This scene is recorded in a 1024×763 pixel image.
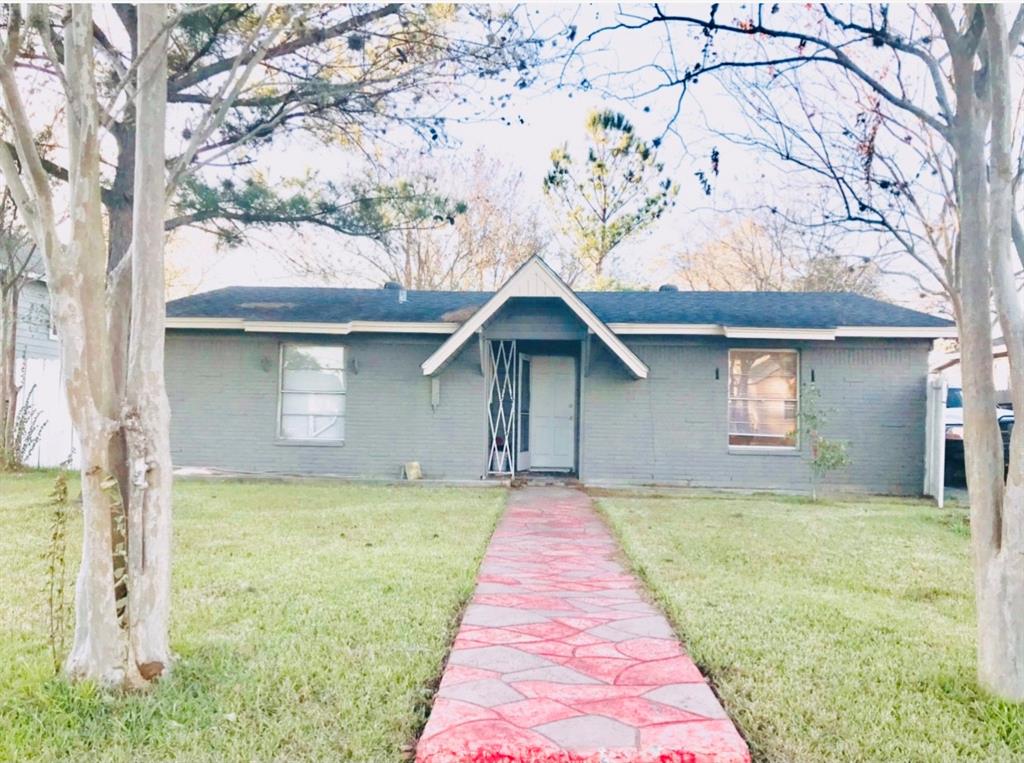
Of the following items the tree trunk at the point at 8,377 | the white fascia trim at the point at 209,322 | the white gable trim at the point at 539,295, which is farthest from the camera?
the tree trunk at the point at 8,377

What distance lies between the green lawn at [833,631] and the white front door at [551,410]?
4940mm

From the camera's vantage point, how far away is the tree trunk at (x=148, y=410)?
3016mm

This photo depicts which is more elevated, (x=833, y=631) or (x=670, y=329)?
(x=670, y=329)

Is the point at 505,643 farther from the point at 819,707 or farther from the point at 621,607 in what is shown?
the point at 819,707

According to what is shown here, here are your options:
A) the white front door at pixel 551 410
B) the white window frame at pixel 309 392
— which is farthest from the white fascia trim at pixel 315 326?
the white front door at pixel 551 410

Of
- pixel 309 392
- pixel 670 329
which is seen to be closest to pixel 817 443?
A: pixel 670 329

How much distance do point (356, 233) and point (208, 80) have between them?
2.53 m

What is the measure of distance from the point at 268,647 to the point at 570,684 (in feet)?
4.97

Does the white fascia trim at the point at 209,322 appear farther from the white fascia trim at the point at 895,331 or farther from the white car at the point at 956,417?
the white car at the point at 956,417

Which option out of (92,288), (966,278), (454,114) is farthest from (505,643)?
(454,114)

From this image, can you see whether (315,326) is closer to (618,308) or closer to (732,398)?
(618,308)

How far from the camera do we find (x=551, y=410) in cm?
1306

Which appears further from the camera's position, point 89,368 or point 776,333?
point 776,333

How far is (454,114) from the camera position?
790 centimetres
